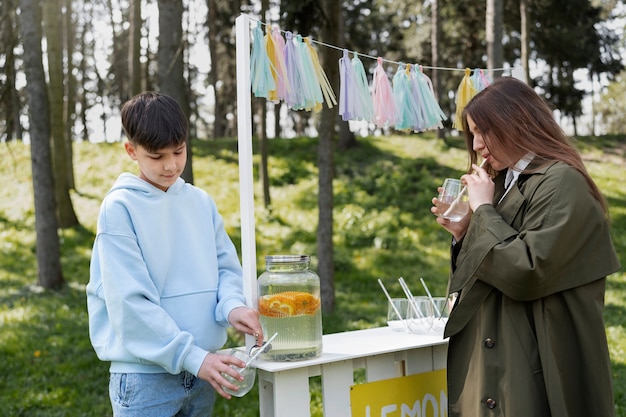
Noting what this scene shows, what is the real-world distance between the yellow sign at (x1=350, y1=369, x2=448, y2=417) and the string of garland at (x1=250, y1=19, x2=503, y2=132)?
1167 millimetres

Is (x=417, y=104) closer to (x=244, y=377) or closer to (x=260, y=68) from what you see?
(x=260, y=68)

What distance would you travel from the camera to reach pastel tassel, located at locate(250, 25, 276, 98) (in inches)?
96.0

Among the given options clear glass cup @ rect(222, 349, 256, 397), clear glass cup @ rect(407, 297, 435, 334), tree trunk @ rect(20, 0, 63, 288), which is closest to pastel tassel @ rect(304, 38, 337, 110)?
clear glass cup @ rect(407, 297, 435, 334)

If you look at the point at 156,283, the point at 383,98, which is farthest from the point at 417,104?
the point at 156,283

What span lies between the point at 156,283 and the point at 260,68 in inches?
37.5

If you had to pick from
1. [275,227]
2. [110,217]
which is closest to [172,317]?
[110,217]

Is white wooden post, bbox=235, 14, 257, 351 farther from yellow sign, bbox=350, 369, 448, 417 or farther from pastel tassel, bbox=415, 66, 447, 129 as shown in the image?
pastel tassel, bbox=415, 66, 447, 129

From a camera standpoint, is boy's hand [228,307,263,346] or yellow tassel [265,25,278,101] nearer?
boy's hand [228,307,263,346]

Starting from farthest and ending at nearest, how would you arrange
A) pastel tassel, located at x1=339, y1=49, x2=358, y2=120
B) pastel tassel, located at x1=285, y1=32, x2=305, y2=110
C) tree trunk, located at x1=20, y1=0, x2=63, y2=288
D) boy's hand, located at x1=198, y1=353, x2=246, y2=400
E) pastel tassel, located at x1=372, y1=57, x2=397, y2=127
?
tree trunk, located at x1=20, y1=0, x2=63, y2=288 → pastel tassel, located at x1=372, y1=57, x2=397, y2=127 → pastel tassel, located at x1=339, y1=49, x2=358, y2=120 → pastel tassel, located at x1=285, y1=32, x2=305, y2=110 → boy's hand, located at x1=198, y1=353, x2=246, y2=400

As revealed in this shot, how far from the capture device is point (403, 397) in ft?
8.20

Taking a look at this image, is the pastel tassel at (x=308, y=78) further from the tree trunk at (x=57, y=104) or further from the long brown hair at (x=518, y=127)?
the tree trunk at (x=57, y=104)

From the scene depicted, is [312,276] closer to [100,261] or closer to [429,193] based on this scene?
[100,261]

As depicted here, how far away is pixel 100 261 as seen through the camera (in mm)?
1921

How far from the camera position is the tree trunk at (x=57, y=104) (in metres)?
9.62
